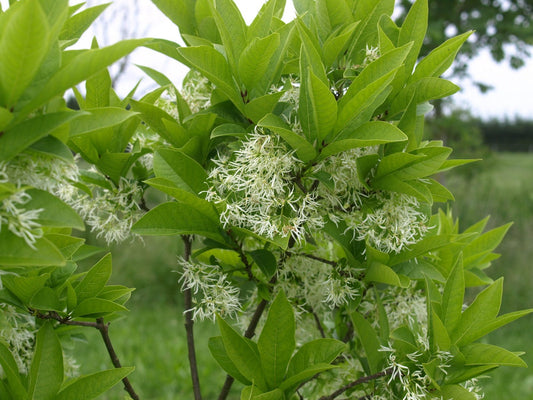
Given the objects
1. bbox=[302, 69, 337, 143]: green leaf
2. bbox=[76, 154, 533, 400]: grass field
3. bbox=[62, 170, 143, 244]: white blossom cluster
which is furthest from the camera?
bbox=[76, 154, 533, 400]: grass field

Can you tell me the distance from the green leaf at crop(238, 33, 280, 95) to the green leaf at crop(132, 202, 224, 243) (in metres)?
0.29

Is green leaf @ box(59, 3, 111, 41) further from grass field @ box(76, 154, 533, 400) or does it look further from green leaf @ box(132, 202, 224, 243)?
grass field @ box(76, 154, 533, 400)

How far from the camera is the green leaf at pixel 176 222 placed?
3.33ft

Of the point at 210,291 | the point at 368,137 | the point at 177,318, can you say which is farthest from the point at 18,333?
the point at 177,318

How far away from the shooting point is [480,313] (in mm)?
1112

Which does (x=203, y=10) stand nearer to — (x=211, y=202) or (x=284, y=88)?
(x=284, y=88)

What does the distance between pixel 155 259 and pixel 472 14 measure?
7880 millimetres

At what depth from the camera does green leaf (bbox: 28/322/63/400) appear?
102 cm

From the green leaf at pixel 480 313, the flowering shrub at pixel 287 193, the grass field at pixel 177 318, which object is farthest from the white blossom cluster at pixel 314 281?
the grass field at pixel 177 318

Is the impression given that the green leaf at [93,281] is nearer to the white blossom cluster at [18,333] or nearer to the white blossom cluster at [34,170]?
the white blossom cluster at [18,333]

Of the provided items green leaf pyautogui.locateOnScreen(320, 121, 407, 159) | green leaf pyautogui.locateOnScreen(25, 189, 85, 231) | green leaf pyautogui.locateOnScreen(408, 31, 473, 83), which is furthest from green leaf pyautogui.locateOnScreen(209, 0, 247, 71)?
green leaf pyautogui.locateOnScreen(25, 189, 85, 231)

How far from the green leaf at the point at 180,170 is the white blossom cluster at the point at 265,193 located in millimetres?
36

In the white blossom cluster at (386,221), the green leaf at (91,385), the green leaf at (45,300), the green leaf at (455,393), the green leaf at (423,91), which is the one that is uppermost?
the green leaf at (423,91)

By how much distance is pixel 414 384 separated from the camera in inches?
42.4
